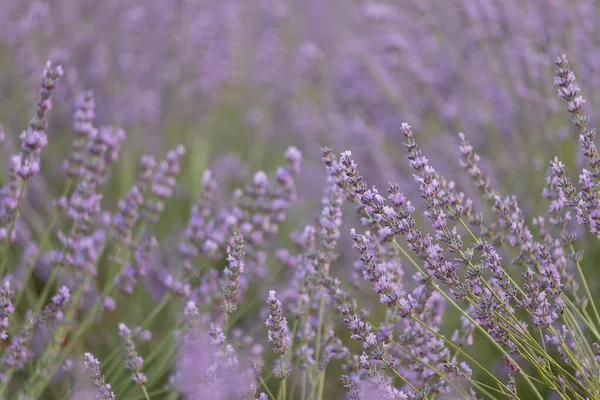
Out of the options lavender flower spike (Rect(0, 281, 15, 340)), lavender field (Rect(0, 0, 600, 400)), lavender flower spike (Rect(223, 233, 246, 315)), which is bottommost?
lavender flower spike (Rect(0, 281, 15, 340))

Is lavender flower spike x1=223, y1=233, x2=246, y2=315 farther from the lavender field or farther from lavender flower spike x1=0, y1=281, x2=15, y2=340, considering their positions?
lavender flower spike x1=0, y1=281, x2=15, y2=340

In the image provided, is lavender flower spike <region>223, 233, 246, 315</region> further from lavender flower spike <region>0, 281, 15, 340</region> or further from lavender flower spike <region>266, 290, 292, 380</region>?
lavender flower spike <region>0, 281, 15, 340</region>

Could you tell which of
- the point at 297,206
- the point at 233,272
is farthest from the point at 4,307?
the point at 297,206

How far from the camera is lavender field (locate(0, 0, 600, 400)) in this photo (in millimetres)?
1390

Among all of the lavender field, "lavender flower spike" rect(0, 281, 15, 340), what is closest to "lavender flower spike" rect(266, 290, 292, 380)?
the lavender field

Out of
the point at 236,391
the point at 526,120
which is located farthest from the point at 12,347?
the point at 526,120

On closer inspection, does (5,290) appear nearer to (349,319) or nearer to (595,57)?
(349,319)

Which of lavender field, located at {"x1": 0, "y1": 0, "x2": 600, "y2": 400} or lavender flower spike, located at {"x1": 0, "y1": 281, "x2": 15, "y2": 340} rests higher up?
lavender field, located at {"x1": 0, "y1": 0, "x2": 600, "y2": 400}

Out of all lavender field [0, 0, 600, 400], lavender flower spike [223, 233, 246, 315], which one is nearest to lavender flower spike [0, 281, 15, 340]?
lavender field [0, 0, 600, 400]

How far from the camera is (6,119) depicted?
3.21 m

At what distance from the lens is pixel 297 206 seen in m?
3.47

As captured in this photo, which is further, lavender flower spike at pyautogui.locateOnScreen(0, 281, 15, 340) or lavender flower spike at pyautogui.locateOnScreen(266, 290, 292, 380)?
lavender flower spike at pyautogui.locateOnScreen(0, 281, 15, 340)

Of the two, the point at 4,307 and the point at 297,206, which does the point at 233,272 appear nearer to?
the point at 4,307

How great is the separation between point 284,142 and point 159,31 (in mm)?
977
